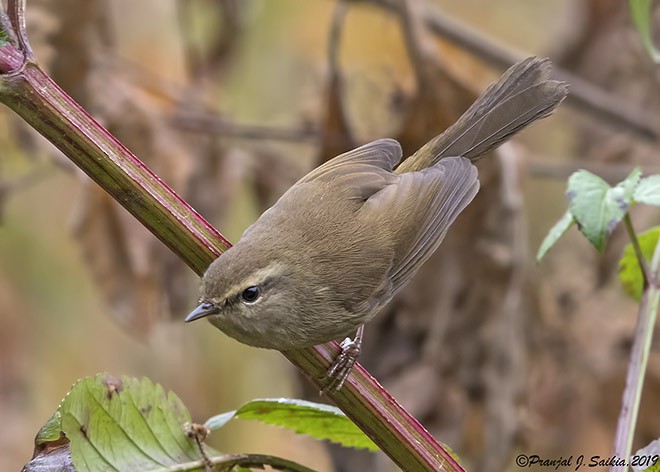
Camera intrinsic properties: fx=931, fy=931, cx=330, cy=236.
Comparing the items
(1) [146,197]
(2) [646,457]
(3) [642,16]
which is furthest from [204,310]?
(3) [642,16]

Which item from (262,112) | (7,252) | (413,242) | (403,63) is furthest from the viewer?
(262,112)

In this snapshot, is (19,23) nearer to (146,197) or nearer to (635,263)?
(146,197)

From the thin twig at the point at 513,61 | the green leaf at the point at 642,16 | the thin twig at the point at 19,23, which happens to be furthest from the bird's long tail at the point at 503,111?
the thin twig at the point at 513,61

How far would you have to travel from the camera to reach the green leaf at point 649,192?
1.93 meters

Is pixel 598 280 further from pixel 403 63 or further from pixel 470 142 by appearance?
pixel 470 142

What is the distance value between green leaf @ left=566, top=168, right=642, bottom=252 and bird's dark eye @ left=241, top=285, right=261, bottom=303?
851mm

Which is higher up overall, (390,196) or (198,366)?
(198,366)

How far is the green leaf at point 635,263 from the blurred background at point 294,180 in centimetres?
62

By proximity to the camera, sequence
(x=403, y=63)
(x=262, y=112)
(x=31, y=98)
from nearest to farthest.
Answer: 1. (x=31, y=98)
2. (x=403, y=63)
3. (x=262, y=112)

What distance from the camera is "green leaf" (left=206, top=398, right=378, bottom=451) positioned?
1979 millimetres

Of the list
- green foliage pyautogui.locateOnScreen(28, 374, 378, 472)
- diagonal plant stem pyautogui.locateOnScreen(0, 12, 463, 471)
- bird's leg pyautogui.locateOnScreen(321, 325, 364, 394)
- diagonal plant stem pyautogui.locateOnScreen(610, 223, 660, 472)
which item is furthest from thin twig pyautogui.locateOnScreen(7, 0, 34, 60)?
diagonal plant stem pyautogui.locateOnScreen(610, 223, 660, 472)

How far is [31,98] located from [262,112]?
4.13 metres

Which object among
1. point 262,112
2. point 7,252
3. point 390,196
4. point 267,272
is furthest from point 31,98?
point 262,112

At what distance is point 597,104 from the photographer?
14.9 feet
